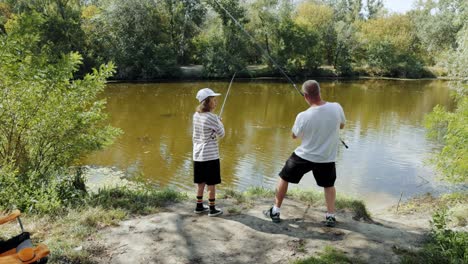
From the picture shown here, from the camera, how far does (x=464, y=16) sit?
54.6 feet

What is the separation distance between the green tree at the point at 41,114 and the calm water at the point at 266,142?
382 cm

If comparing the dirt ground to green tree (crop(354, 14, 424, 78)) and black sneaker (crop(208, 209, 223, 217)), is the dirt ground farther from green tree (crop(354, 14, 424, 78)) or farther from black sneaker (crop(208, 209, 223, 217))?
green tree (crop(354, 14, 424, 78))

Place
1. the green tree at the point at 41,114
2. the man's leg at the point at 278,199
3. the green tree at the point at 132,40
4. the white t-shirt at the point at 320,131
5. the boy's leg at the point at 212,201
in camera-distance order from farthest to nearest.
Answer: the green tree at the point at 132,40 < the green tree at the point at 41,114 < the boy's leg at the point at 212,201 < the man's leg at the point at 278,199 < the white t-shirt at the point at 320,131

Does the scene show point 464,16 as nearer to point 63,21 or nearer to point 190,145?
point 190,145

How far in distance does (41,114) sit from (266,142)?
30.5 ft

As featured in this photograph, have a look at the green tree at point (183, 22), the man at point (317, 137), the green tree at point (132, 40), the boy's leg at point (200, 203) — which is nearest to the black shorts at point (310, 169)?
the man at point (317, 137)

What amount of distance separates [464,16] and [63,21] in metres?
26.6

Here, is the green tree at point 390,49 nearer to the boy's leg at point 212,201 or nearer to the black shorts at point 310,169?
the black shorts at point 310,169

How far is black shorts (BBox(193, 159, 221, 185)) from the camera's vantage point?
4543mm

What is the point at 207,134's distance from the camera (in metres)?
4.50

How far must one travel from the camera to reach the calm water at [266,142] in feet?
32.6

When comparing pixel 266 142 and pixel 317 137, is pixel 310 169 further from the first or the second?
pixel 266 142

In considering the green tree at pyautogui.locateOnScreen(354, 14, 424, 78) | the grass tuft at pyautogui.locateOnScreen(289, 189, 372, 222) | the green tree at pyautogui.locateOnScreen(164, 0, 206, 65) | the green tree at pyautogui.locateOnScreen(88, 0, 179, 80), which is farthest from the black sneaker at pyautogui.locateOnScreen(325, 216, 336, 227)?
the green tree at pyautogui.locateOnScreen(354, 14, 424, 78)

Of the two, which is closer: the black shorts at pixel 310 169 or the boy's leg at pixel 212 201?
the black shorts at pixel 310 169
